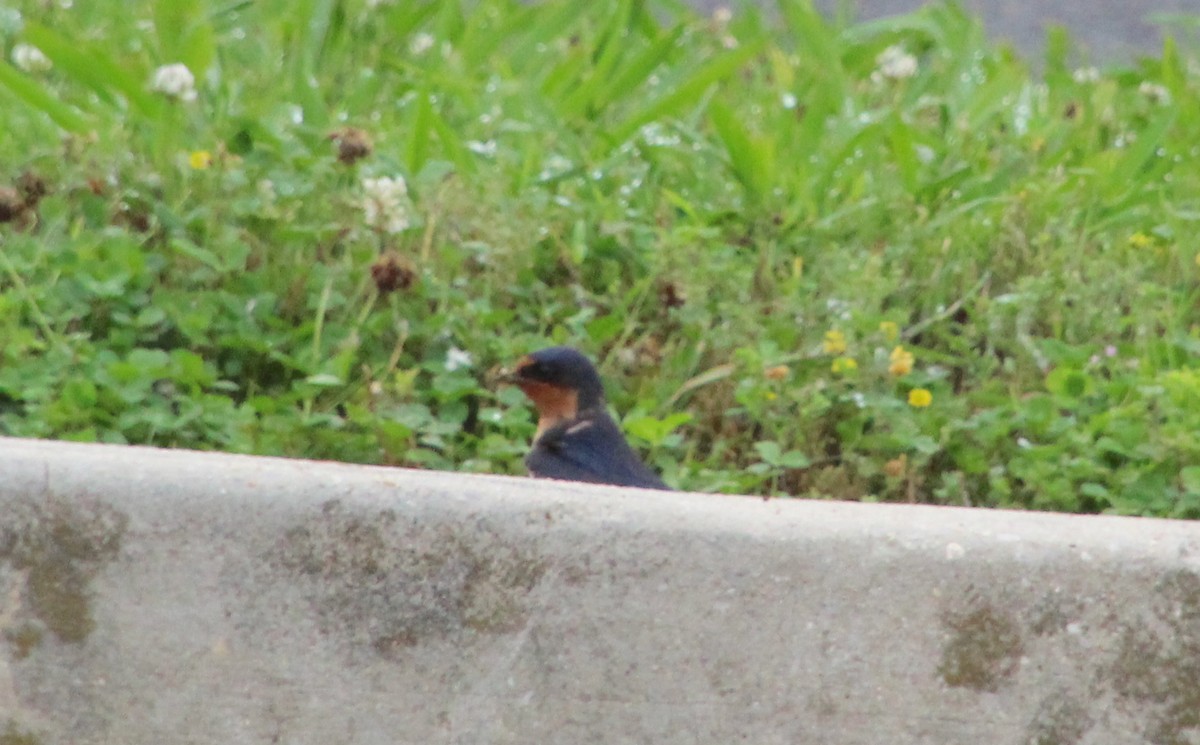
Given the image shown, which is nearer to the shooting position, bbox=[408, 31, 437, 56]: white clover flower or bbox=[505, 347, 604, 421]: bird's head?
bbox=[505, 347, 604, 421]: bird's head

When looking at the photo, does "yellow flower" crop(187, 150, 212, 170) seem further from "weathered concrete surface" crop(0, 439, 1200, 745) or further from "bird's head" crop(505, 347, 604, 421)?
"weathered concrete surface" crop(0, 439, 1200, 745)

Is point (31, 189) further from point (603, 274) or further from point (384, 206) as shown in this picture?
point (603, 274)

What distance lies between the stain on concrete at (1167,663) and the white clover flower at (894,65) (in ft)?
11.0

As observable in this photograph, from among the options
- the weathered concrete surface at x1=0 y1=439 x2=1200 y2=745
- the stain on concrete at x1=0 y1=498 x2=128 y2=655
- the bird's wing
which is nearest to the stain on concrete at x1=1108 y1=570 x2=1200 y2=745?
the weathered concrete surface at x1=0 y1=439 x2=1200 y2=745

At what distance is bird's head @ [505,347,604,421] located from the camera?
3.13m

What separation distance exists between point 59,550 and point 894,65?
3.63m

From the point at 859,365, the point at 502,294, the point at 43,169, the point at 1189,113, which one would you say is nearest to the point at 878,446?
the point at 859,365

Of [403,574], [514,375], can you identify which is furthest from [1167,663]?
[514,375]

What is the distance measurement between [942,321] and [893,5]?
8.38 feet

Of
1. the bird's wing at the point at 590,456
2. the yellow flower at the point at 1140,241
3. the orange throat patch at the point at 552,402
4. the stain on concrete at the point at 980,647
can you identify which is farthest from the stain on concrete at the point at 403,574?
the yellow flower at the point at 1140,241

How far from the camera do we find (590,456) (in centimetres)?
305

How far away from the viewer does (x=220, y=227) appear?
3.46 meters

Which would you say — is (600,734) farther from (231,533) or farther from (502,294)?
(502,294)

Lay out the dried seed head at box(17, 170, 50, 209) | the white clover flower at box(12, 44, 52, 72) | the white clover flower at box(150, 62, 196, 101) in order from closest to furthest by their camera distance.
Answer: the dried seed head at box(17, 170, 50, 209) → the white clover flower at box(150, 62, 196, 101) → the white clover flower at box(12, 44, 52, 72)
